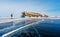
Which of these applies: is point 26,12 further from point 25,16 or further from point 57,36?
point 57,36

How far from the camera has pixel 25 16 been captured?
625 cm

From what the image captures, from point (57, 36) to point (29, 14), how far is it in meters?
3.36

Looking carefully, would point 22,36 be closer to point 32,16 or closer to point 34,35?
point 34,35

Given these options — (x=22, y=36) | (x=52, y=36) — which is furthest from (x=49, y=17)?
(x=22, y=36)

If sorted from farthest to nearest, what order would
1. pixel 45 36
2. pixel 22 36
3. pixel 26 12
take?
pixel 26 12 → pixel 45 36 → pixel 22 36

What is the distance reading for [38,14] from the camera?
634 cm

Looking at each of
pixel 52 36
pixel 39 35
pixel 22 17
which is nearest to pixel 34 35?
pixel 39 35

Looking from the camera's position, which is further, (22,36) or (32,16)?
(32,16)

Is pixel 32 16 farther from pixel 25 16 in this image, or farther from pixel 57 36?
pixel 57 36

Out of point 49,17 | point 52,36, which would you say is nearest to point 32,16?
point 49,17

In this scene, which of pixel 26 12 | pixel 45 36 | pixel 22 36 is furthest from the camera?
pixel 26 12

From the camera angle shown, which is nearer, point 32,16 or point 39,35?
point 39,35

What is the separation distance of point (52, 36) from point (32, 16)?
3605 millimetres

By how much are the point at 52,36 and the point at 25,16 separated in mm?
3456
